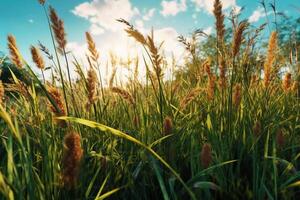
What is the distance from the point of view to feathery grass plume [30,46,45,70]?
193cm

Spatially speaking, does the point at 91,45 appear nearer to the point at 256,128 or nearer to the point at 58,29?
the point at 58,29

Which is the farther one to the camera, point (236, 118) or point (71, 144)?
point (236, 118)

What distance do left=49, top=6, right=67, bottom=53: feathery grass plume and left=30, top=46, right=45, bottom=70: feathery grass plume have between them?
0.18 metres

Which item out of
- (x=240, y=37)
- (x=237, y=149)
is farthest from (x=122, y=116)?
(x=240, y=37)

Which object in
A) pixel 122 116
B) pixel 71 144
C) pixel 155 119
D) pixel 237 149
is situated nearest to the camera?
pixel 71 144

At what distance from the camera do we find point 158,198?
5.41 feet

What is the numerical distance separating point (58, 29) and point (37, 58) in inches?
12.1

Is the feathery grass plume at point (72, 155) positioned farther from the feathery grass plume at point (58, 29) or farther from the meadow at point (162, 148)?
the feathery grass plume at point (58, 29)

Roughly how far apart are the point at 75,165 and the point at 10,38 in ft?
3.80

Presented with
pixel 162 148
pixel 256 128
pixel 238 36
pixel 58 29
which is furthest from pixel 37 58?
pixel 256 128

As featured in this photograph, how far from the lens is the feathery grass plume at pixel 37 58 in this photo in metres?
1.93

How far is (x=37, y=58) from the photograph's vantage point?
1979 mm

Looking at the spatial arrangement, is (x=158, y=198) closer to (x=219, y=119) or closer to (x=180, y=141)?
(x=180, y=141)

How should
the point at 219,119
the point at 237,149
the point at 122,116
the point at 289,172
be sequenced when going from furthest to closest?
the point at 122,116
the point at 219,119
the point at 237,149
the point at 289,172
